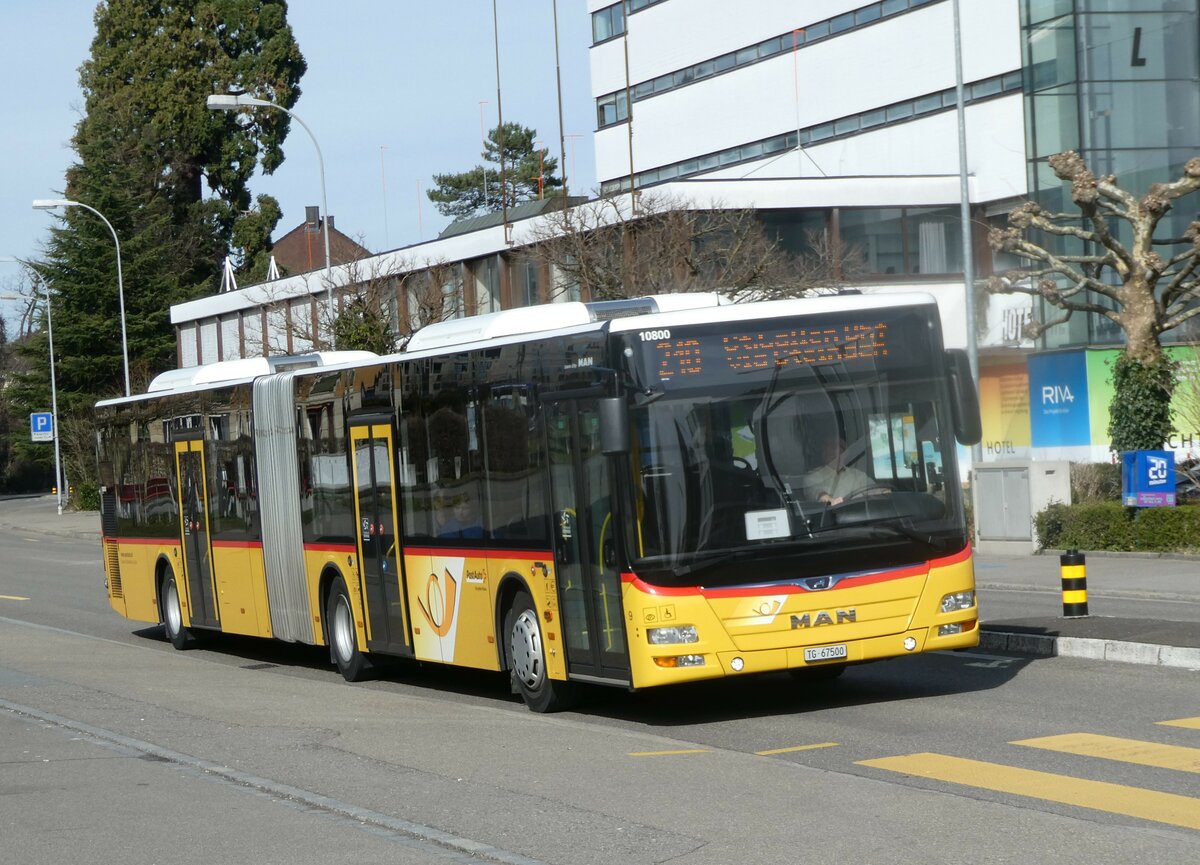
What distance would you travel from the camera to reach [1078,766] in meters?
9.38

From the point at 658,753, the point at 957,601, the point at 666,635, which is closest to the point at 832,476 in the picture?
the point at 957,601

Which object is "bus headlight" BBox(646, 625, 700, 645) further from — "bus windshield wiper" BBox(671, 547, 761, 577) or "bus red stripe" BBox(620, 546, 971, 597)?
"bus windshield wiper" BBox(671, 547, 761, 577)

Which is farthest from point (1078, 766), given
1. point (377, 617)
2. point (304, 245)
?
point (304, 245)

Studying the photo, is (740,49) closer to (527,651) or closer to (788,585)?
(527,651)

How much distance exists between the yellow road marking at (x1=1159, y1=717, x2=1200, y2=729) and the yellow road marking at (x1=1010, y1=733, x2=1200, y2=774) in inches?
22.2

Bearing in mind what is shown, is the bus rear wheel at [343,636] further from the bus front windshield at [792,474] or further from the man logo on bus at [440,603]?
the bus front windshield at [792,474]

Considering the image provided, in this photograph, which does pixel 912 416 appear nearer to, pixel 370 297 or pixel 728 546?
pixel 728 546

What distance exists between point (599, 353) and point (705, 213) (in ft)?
92.4

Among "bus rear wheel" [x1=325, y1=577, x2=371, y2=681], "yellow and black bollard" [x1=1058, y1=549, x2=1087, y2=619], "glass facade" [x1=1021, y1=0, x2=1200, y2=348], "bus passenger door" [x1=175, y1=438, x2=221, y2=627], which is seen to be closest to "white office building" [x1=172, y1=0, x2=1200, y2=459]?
"glass facade" [x1=1021, y1=0, x2=1200, y2=348]

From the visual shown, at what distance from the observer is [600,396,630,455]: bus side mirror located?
11.3 m

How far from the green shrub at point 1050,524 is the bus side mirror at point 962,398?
54.5ft

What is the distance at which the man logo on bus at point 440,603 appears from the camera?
46.1 ft

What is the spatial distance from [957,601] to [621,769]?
11.2 feet

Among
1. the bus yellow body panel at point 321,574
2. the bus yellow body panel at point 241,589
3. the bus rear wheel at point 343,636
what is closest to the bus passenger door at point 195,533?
the bus yellow body panel at point 241,589
